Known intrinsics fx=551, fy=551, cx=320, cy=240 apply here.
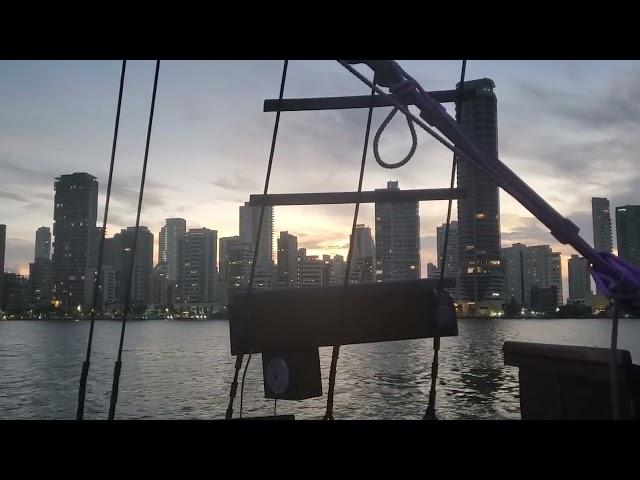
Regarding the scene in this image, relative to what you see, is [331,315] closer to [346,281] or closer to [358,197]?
[346,281]

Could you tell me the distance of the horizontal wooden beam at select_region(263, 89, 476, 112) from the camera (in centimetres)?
341

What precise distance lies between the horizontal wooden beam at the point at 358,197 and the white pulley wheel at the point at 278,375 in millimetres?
945

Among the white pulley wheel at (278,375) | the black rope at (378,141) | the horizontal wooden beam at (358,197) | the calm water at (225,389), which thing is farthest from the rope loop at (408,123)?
the calm water at (225,389)

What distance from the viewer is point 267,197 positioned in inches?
131

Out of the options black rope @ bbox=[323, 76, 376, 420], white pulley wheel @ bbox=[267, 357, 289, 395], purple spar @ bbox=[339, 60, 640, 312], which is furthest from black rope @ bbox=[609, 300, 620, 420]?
white pulley wheel @ bbox=[267, 357, 289, 395]

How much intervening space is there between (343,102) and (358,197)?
64 centimetres

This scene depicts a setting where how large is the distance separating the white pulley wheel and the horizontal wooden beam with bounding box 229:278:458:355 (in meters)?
0.16

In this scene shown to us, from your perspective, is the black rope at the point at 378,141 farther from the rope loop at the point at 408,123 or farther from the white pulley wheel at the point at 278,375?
the white pulley wheel at the point at 278,375

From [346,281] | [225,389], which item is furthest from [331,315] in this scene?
[225,389]

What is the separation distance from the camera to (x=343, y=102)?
342 cm

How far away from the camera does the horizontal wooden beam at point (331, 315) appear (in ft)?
9.99
